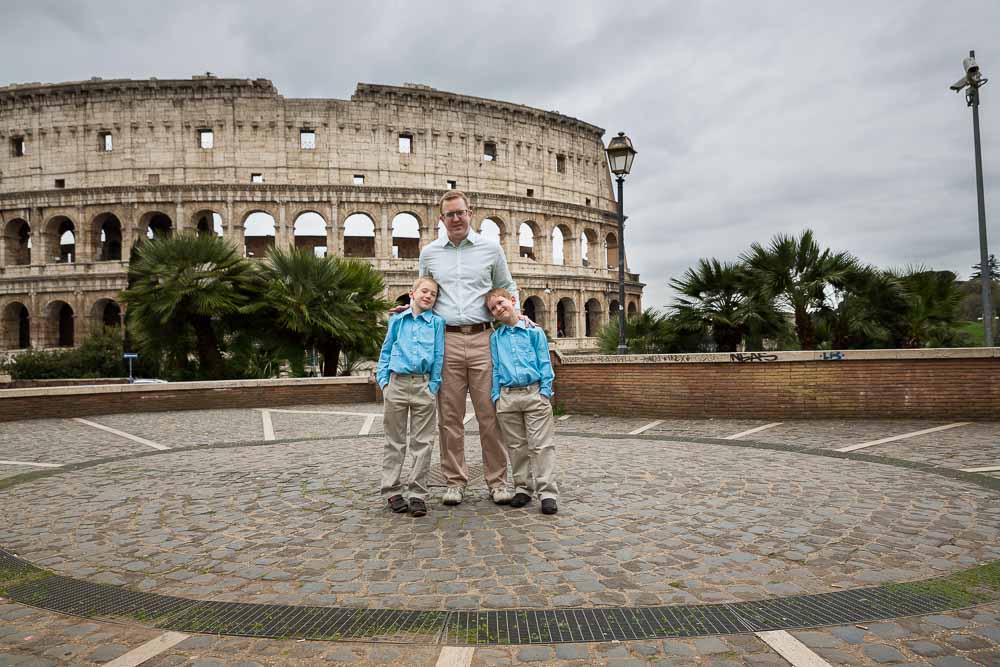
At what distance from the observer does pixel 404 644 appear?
2.54m

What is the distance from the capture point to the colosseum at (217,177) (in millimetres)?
33875

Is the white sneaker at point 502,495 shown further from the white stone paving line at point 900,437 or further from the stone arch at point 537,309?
the stone arch at point 537,309

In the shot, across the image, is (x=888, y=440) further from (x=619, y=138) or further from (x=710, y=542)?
(x=619, y=138)

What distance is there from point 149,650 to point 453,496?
2466mm

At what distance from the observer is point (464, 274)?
15.6ft

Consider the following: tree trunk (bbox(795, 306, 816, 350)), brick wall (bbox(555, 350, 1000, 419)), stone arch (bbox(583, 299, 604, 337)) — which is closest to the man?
brick wall (bbox(555, 350, 1000, 419))

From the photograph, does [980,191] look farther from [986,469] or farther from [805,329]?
[986,469]

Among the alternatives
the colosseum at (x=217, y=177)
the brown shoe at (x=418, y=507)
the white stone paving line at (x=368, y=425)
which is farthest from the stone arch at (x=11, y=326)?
the brown shoe at (x=418, y=507)

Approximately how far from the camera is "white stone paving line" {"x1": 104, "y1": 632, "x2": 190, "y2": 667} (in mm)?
2400

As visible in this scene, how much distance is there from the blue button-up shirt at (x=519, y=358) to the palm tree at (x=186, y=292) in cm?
1492

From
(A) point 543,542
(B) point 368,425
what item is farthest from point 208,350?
(A) point 543,542

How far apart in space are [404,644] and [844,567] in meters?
2.47

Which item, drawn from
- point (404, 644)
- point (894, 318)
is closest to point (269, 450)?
point (404, 644)

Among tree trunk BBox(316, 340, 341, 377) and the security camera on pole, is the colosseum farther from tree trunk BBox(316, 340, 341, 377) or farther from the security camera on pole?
the security camera on pole
